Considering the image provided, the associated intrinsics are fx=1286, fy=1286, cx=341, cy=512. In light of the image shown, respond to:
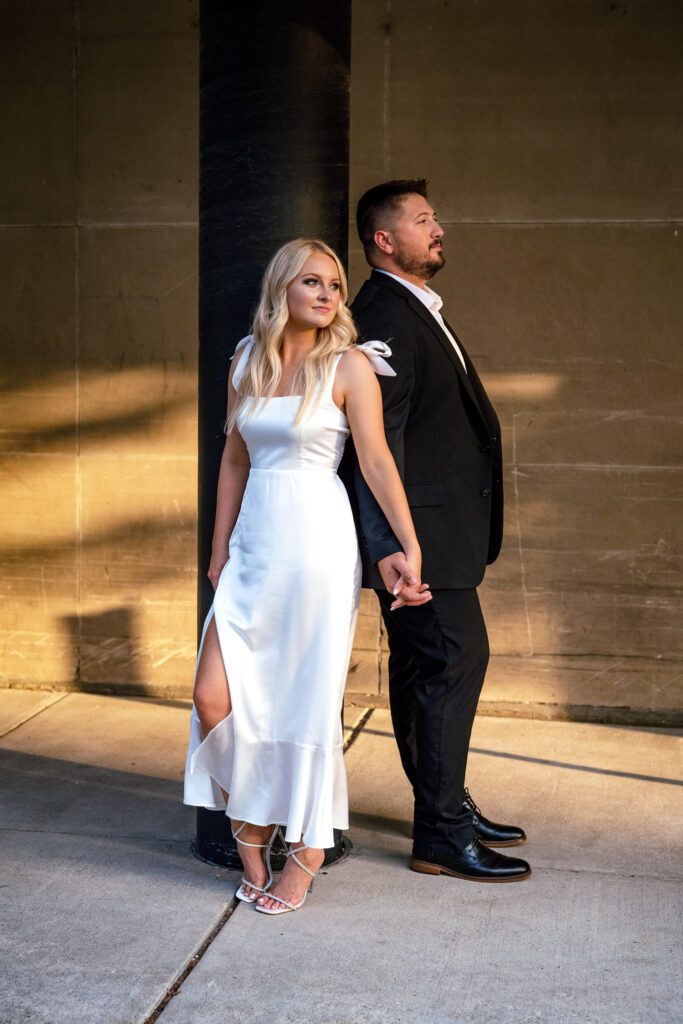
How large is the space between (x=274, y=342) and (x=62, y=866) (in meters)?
1.79

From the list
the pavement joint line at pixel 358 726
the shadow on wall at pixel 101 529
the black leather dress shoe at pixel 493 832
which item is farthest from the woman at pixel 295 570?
the shadow on wall at pixel 101 529

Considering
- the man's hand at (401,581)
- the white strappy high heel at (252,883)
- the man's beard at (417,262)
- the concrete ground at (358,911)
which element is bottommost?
the concrete ground at (358,911)

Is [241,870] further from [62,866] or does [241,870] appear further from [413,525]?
[413,525]

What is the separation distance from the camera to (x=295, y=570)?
12.1 feet

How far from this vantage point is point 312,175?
4.03 meters

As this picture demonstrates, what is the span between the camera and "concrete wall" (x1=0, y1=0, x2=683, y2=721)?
5836 millimetres

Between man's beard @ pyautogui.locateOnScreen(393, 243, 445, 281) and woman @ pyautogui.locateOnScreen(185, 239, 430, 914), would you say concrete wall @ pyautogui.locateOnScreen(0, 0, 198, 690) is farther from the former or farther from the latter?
woman @ pyautogui.locateOnScreen(185, 239, 430, 914)

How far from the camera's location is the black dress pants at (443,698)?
402cm

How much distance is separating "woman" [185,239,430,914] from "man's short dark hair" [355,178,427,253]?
1.47 ft

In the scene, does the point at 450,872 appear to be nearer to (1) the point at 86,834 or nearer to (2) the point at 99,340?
(1) the point at 86,834

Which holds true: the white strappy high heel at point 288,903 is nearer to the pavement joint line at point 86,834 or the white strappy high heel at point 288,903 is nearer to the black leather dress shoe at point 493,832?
the pavement joint line at point 86,834

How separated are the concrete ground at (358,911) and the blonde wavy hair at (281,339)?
4.81ft

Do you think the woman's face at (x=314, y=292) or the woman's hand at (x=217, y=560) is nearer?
the woman's face at (x=314, y=292)

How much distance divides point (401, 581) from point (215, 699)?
2.10ft
